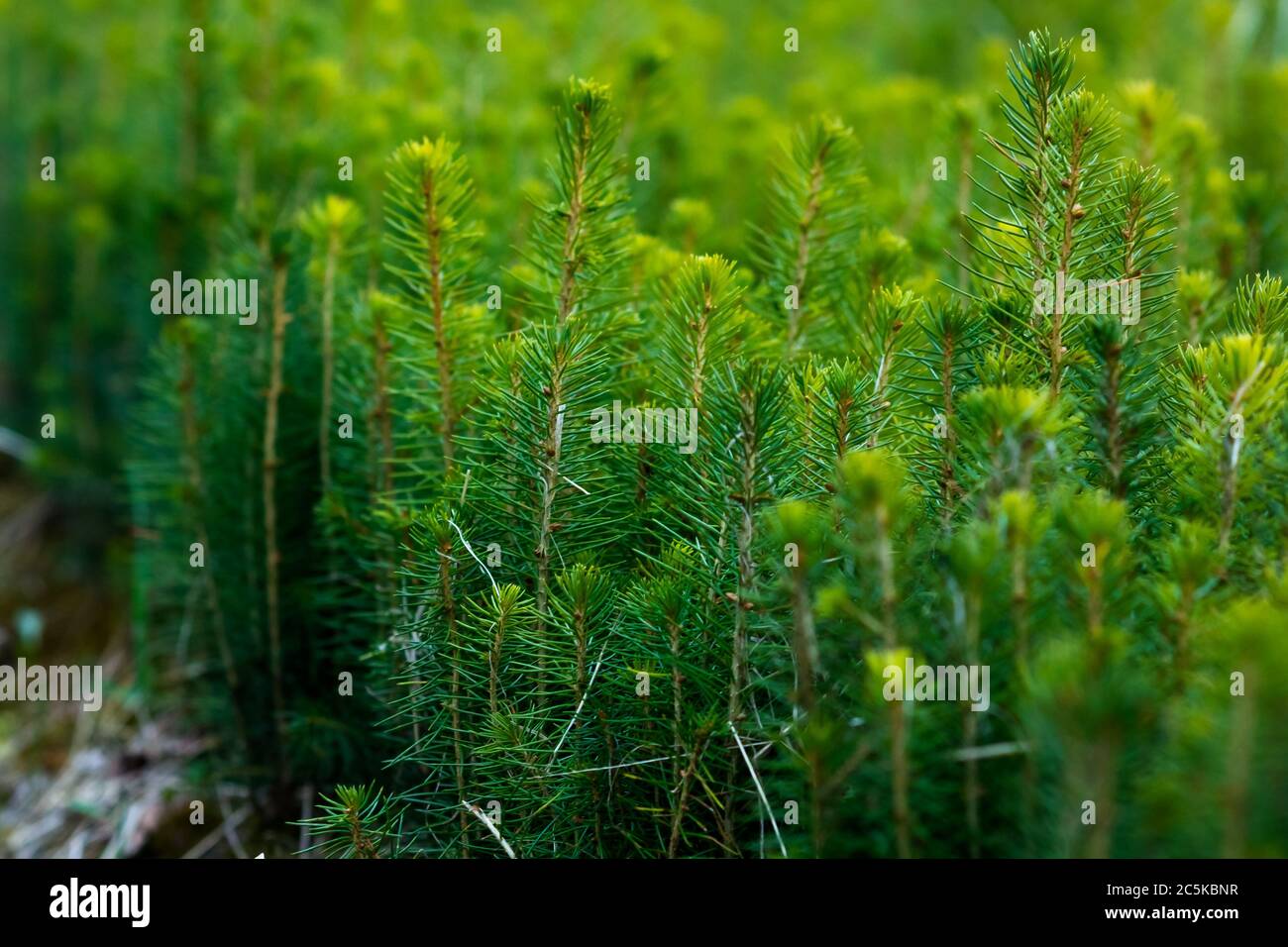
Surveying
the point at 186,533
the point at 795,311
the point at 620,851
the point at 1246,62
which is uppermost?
the point at 1246,62

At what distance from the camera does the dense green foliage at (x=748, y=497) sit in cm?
75

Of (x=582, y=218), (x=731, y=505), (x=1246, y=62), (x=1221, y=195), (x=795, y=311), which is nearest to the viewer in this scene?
(x=731, y=505)

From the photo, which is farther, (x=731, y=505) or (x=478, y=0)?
(x=478, y=0)

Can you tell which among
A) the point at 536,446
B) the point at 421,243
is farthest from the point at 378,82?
the point at 536,446

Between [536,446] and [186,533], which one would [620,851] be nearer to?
[536,446]

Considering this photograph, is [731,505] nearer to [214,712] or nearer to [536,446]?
[536,446]

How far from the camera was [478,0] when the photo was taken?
269 centimetres

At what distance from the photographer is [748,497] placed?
0.90 m

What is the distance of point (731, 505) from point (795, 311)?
0.33 meters

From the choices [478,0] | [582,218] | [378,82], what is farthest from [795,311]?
[478,0]

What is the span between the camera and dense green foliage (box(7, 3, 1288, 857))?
0.75 metres
